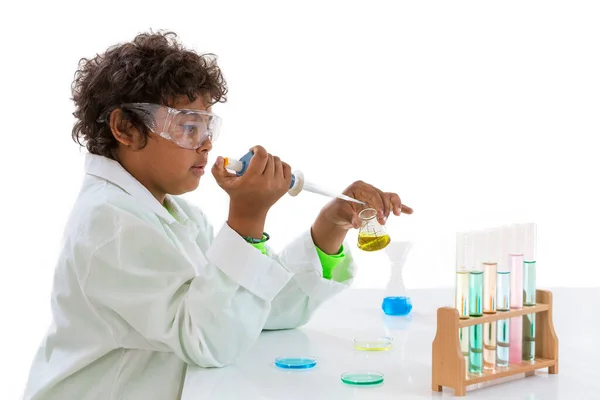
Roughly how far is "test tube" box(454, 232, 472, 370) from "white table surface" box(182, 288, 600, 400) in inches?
3.3

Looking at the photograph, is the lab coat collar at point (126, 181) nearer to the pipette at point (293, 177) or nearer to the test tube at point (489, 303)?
the pipette at point (293, 177)

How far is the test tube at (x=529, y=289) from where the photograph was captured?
1463 mm

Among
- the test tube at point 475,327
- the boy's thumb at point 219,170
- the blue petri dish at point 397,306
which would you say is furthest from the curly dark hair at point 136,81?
the test tube at point 475,327

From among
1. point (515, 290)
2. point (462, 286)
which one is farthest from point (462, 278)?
point (515, 290)

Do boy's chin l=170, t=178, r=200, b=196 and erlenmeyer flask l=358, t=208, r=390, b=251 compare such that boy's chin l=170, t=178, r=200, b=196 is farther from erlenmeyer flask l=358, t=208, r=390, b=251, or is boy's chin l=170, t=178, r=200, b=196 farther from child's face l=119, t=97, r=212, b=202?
erlenmeyer flask l=358, t=208, r=390, b=251

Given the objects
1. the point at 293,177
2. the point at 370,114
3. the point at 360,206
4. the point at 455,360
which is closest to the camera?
the point at 455,360

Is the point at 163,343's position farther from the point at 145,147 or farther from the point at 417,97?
the point at 417,97

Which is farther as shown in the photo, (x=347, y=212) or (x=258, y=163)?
(x=347, y=212)

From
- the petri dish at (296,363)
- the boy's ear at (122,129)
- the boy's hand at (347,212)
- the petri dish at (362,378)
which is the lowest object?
the petri dish at (362,378)

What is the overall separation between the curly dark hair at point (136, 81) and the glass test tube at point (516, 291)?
797 millimetres

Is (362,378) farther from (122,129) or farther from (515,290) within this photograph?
(122,129)

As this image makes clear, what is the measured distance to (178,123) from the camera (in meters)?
1.76

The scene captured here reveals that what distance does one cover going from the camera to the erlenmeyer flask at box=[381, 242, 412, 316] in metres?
2.07

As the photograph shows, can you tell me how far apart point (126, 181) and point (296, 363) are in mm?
551
